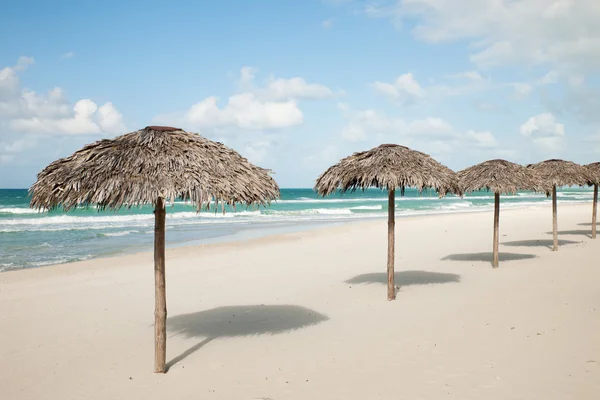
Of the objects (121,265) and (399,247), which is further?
(399,247)

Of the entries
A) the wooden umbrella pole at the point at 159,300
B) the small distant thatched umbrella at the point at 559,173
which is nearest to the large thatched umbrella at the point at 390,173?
the wooden umbrella pole at the point at 159,300

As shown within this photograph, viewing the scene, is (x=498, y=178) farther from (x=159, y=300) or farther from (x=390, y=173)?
(x=159, y=300)

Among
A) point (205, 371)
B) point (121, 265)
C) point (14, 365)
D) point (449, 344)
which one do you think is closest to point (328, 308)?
point (449, 344)

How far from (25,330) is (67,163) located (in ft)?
12.9

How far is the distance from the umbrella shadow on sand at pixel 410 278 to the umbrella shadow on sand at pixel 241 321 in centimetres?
317

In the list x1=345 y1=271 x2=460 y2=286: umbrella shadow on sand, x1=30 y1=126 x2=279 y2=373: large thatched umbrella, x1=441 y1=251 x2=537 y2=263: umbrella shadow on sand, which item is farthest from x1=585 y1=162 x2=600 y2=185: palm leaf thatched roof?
x1=30 y1=126 x2=279 y2=373: large thatched umbrella

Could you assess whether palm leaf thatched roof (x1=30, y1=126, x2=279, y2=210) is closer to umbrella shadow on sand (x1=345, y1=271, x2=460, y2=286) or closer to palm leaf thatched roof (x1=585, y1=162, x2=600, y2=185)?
umbrella shadow on sand (x1=345, y1=271, x2=460, y2=286)

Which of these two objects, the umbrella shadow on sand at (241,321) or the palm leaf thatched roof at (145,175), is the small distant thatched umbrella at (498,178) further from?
the palm leaf thatched roof at (145,175)

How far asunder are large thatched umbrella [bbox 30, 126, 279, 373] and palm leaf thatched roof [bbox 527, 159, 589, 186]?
1315cm

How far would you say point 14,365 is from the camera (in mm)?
7453

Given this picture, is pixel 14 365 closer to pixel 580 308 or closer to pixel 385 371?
pixel 385 371

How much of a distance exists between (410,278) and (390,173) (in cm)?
428

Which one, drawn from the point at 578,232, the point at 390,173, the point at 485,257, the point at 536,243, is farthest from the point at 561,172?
the point at 390,173

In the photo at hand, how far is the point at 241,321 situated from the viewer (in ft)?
31.0
